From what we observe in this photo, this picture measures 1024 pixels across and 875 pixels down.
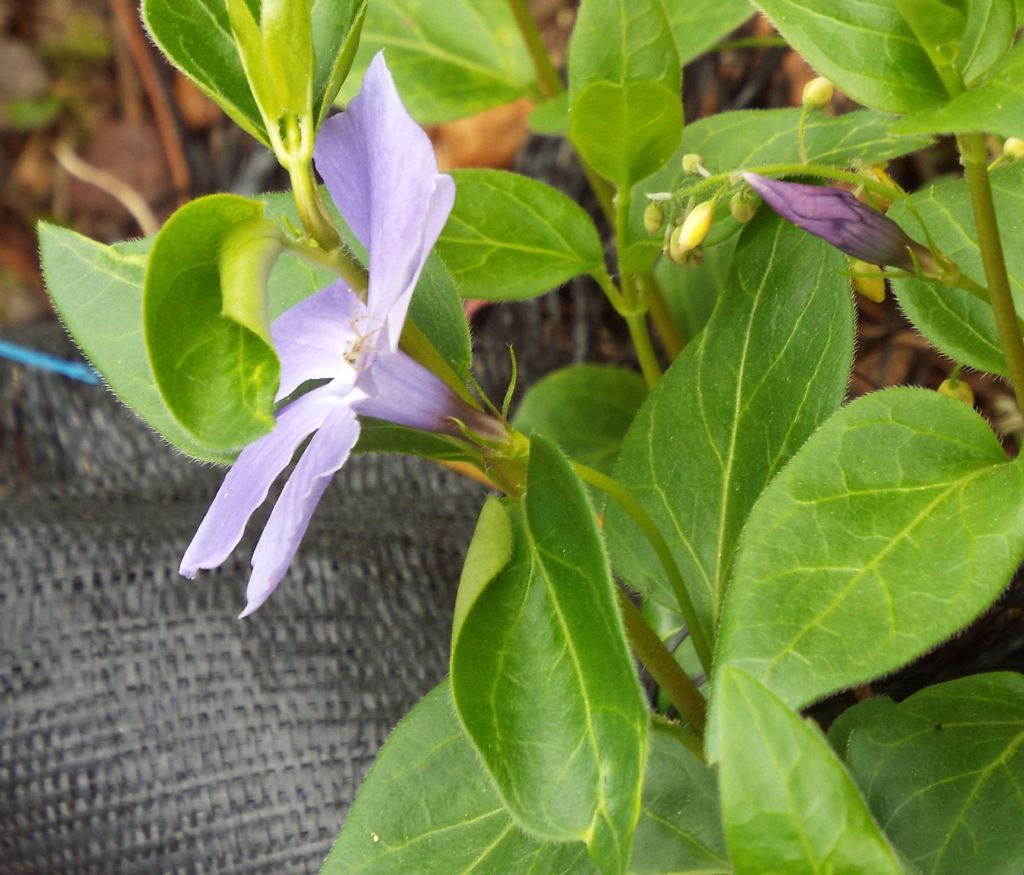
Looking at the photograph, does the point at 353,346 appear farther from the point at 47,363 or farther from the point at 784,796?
the point at 47,363

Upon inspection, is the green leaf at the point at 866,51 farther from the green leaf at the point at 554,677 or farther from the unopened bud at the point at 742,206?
the green leaf at the point at 554,677

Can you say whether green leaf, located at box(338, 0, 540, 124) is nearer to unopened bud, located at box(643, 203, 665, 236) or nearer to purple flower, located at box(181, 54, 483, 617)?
unopened bud, located at box(643, 203, 665, 236)

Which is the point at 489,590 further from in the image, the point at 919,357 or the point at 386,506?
the point at 919,357

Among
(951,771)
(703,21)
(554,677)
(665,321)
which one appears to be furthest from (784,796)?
(703,21)

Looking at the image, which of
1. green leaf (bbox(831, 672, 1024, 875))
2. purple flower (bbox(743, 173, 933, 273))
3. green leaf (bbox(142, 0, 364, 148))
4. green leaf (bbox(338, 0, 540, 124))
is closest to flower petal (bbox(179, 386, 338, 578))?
green leaf (bbox(142, 0, 364, 148))

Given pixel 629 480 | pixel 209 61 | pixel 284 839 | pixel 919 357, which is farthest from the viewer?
pixel 919 357

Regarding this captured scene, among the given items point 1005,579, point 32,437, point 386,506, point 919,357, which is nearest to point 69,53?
point 32,437
